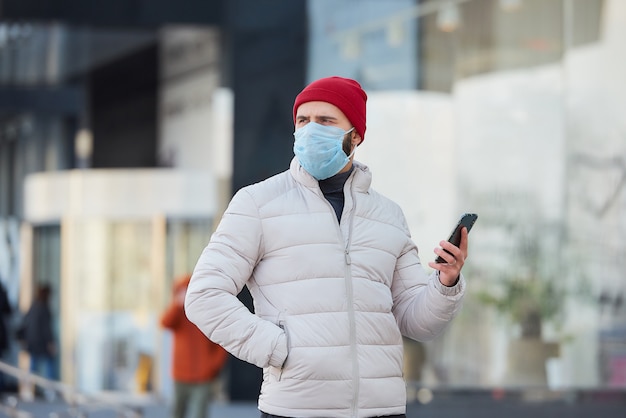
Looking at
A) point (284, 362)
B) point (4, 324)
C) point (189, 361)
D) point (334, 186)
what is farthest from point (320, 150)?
point (4, 324)

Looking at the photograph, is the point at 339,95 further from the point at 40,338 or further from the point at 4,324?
the point at 40,338

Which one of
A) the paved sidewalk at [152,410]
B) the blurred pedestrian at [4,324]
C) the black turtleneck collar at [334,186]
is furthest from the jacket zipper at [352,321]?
the blurred pedestrian at [4,324]

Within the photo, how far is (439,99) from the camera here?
12422mm

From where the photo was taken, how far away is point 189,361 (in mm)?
10398

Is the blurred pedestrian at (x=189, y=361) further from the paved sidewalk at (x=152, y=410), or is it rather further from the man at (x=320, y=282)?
the man at (x=320, y=282)

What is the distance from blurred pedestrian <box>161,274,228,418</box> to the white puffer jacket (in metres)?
6.65

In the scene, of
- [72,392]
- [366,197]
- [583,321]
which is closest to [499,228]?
[583,321]

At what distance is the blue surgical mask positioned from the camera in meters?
3.75

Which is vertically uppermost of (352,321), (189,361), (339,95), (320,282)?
(339,95)

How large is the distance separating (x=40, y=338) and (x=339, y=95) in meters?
12.4

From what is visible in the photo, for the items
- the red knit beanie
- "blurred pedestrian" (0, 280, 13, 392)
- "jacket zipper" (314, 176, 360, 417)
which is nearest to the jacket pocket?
"jacket zipper" (314, 176, 360, 417)

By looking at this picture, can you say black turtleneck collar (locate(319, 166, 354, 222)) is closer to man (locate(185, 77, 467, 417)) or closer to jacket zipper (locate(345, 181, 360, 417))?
man (locate(185, 77, 467, 417))

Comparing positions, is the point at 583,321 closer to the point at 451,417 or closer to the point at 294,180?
the point at 451,417

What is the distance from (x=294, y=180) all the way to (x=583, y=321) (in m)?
8.64
